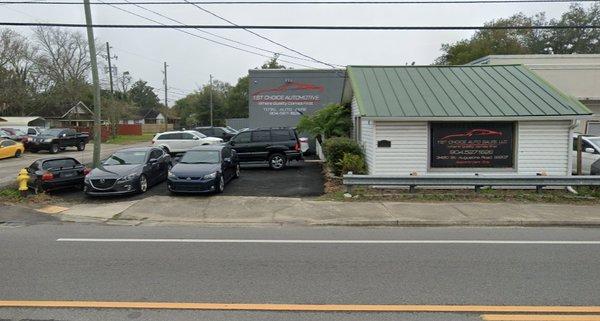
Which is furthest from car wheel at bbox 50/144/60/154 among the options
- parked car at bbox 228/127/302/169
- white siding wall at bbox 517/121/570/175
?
white siding wall at bbox 517/121/570/175

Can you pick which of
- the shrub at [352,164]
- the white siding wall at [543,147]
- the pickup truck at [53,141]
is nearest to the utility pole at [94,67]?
the shrub at [352,164]

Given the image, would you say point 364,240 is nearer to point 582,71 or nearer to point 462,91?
A: point 462,91

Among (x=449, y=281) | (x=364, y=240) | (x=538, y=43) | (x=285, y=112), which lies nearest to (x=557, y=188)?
(x=364, y=240)

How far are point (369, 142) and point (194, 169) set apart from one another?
5664 mm

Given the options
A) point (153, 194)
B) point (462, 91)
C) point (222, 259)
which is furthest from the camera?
point (462, 91)

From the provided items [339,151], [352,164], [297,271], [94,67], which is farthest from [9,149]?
[297,271]

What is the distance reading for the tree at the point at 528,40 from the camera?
168 feet

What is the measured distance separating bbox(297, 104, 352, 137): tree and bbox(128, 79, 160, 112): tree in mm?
99949

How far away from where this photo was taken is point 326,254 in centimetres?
671

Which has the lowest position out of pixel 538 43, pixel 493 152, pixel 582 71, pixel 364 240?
pixel 364 240

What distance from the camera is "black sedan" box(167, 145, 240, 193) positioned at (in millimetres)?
12531

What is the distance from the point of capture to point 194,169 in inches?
509

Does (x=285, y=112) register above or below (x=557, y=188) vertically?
above

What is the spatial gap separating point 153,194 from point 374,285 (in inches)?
374
